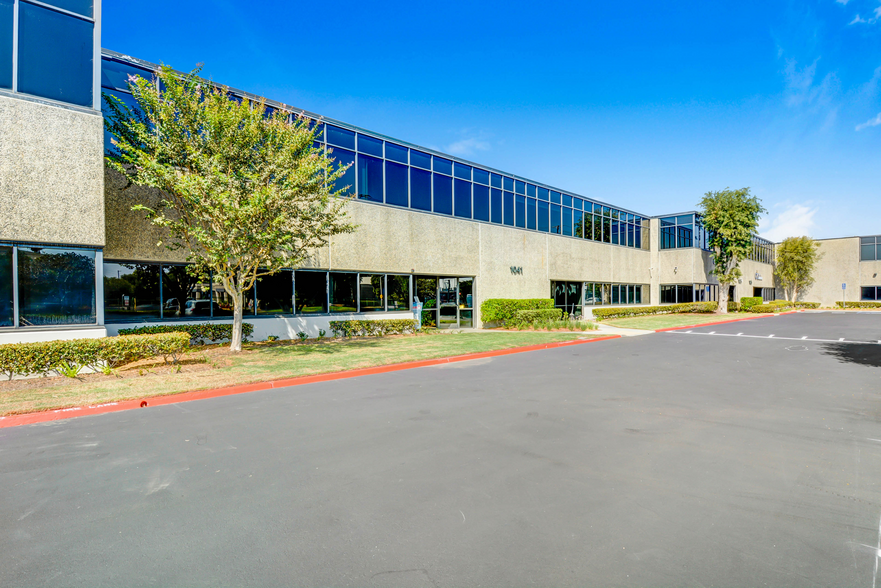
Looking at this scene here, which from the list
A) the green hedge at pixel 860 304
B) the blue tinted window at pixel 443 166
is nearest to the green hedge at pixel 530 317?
the blue tinted window at pixel 443 166

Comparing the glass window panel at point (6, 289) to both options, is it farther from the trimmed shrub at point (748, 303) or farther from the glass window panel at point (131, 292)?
the trimmed shrub at point (748, 303)

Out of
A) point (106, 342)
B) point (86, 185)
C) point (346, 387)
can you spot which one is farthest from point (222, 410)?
point (86, 185)

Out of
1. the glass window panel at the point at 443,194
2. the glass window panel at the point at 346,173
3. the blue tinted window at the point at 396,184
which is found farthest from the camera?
the glass window panel at the point at 443,194

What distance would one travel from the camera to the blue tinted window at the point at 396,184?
1893 cm

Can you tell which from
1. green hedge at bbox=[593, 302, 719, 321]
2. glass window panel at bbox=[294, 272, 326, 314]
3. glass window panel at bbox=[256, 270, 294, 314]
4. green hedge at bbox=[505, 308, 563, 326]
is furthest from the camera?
green hedge at bbox=[593, 302, 719, 321]

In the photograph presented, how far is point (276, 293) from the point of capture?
613 inches

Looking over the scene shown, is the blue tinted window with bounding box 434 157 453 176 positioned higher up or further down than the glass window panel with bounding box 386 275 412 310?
higher up

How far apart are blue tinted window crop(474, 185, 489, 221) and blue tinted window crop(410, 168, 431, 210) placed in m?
3.28

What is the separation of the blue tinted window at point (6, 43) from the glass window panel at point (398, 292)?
12.4m

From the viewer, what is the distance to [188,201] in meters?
11.4

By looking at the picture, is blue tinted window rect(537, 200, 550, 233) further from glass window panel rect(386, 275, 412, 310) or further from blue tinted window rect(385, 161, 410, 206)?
glass window panel rect(386, 275, 412, 310)

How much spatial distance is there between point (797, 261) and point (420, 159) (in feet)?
172

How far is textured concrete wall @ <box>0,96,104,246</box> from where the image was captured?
9320 mm

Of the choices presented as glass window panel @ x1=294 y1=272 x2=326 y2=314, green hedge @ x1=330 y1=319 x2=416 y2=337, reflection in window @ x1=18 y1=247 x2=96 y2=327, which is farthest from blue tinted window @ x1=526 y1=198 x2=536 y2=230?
reflection in window @ x1=18 y1=247 x2=96 y2=327
